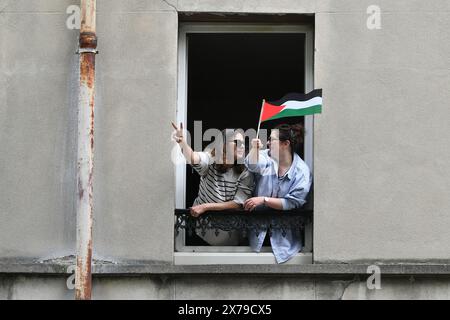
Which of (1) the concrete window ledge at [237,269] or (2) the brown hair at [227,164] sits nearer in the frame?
(1) the concrete window ledge at [237,269]

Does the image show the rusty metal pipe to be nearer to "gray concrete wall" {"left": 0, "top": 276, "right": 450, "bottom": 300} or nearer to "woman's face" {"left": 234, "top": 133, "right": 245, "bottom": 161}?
"gray concrete wall" {"left": 0, "top": 276, "right": 450, "bottom": 300}

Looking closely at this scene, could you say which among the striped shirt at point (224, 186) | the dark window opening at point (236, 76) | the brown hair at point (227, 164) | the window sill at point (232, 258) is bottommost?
the window sill at point (232, 258)

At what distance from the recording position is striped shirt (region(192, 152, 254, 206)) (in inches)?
343

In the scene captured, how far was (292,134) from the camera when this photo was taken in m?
8.79

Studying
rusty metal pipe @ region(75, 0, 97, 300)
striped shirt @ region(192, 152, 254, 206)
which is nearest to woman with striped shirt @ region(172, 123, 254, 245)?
striped shirt @ region(192, 152, 254, 206)

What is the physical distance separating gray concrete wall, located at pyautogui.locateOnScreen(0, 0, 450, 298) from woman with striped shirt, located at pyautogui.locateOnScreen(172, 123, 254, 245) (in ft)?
1.02

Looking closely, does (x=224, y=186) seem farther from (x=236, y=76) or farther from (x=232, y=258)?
(x=236, y=76)

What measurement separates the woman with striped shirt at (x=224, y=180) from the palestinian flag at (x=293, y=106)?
1.04ft

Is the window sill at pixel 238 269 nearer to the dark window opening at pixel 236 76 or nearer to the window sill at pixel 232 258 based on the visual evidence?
the window sill at pixel 232 258

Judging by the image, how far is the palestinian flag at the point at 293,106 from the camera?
27.9 feet

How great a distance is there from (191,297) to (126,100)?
1753 mm

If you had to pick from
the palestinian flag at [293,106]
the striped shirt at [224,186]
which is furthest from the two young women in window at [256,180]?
the palestinian flag at [293,106]

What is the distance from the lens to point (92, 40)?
8.41 meters

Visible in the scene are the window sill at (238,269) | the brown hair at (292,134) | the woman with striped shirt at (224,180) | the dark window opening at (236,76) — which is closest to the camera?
the window sill at (238,269)
